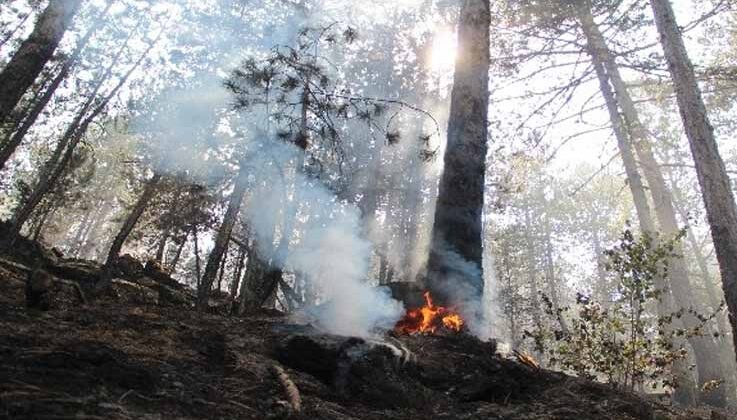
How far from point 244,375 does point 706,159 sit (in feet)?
22.6

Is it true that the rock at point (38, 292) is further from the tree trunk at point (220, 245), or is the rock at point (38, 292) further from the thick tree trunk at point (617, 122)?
the thick tree trunk at point (617, 122)

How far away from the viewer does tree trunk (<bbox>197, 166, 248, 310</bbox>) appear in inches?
408

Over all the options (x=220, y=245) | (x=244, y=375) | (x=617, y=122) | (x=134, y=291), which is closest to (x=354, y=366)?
(x=244, y=375)

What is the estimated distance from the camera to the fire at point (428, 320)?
645cm

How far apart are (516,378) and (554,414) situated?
3.04 ft

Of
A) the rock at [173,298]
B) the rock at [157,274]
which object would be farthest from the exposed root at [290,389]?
the rock at [157,274]

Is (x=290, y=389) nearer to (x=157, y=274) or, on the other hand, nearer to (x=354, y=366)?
(x=354, y=366)

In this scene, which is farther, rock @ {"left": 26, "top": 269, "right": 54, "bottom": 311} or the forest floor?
rock @ {"left": 26, "top": 269, "right": 54, "bottom": 311}

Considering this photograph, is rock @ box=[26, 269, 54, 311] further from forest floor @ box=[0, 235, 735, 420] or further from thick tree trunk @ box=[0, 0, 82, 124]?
thick tree trunk @ box=[0, 0, 82, 124]

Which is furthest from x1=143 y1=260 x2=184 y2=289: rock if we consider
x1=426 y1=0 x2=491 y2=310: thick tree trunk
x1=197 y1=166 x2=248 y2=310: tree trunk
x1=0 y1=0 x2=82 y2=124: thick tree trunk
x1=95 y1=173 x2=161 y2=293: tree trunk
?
x1=426 y1=0 x2=491 y2=310: thick tree trunk

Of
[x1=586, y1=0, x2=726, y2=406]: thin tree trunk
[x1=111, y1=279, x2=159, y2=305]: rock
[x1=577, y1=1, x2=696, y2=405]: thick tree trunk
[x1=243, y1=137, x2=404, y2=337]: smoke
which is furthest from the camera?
[x1=577, y1=1, x2=696, y2=405]: thick tree trunk

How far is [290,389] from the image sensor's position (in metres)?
3.75

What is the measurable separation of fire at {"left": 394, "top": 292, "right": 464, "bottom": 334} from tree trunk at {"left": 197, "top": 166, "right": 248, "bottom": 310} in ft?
16.4

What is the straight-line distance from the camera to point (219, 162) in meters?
14.5
